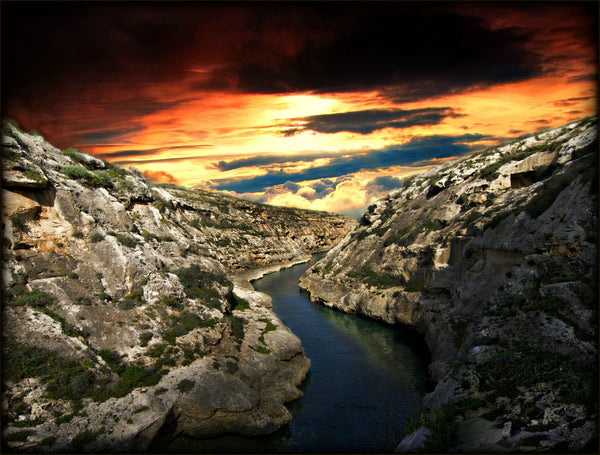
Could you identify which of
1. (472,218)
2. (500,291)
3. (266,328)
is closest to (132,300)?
(266,328)

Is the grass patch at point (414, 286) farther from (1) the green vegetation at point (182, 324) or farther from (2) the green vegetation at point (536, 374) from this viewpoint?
(1) the green vegetation at point (182, 324)

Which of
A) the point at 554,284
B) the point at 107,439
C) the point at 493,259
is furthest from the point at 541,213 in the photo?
the point at 107,439

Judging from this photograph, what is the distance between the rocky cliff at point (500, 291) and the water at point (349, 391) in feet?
8.14

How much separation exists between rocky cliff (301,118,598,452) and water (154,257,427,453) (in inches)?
97.7

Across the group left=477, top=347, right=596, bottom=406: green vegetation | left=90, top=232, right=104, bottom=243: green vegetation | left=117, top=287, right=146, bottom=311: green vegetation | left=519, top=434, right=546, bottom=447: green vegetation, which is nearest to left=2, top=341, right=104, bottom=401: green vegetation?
left=117, top=287, right=146, bottom=311: green vegetation

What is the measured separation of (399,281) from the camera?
59.3 meters

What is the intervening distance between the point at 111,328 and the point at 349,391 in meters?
21.6

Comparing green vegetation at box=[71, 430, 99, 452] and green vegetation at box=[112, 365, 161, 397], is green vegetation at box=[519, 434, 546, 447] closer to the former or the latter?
green vegetation at box=[71, 430, 99, 452]

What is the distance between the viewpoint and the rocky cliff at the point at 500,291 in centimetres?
2239

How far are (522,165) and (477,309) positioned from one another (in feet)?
86.6

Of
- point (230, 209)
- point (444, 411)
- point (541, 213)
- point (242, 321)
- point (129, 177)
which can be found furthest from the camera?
point (230, 209)

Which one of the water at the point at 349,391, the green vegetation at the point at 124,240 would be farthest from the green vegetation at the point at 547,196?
the green vegetation at the point at 124,240

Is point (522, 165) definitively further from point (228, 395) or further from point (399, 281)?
point (228, 395)

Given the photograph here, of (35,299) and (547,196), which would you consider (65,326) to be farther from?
(547,196)
